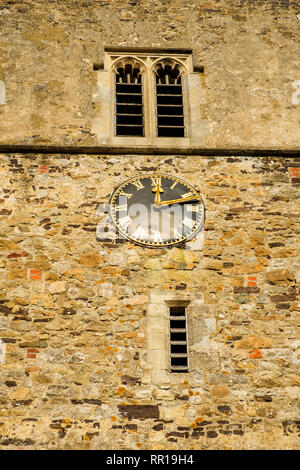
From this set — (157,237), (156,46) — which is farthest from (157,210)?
(156,46)

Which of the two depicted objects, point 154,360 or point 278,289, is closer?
point 154,360

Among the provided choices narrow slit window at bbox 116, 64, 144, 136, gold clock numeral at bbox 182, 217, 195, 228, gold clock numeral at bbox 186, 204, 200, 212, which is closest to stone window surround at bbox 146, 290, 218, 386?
gold clock numeral at bbox 182, 217, 195, 228

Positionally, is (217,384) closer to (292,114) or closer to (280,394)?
(280,394)

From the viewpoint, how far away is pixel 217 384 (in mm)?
10883

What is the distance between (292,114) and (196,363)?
4.86 m

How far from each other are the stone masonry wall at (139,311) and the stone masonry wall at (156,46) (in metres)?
0.65

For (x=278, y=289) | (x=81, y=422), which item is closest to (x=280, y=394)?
(x=278, y=289)

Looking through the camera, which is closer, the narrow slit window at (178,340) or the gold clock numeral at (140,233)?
the narrow slit window at (178,340)

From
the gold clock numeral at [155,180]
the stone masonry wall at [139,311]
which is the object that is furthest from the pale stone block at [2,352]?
the gold clock numeral at [155,180]

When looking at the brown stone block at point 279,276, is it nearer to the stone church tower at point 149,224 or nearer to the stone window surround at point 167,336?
the stone church tower at point 149,224

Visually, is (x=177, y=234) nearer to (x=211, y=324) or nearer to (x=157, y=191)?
(x=157, y=191)

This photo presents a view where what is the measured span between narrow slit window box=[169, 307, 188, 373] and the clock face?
A: 1.12 metres

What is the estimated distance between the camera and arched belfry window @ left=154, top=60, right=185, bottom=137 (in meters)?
13.7

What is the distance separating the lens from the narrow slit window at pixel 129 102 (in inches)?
534
